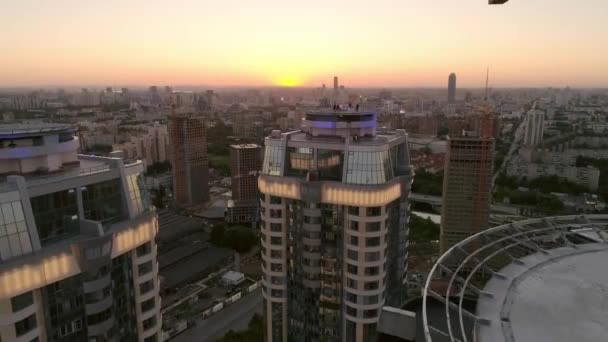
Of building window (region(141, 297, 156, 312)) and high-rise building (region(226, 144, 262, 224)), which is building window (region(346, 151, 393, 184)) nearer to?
building window (region(141, 297, 156, 312))

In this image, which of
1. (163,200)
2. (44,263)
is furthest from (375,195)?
(163,200)

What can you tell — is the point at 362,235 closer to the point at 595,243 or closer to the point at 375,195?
the point at 375,195

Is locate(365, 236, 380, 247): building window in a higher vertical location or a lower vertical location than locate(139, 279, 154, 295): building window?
lower

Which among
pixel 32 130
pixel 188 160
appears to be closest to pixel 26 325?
pixel 32 130

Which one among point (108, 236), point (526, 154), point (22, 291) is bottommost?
point (526, 154)

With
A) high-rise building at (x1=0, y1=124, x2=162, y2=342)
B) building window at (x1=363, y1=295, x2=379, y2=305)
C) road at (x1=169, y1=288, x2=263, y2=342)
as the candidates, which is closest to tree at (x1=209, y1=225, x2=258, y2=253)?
road at (x1=169, y1=288, x2=263, y2=342)

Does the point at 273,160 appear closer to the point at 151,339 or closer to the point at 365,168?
the point at 365,168

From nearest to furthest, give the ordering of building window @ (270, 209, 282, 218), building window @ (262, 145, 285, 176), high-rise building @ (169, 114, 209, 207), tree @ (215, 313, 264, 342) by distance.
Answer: building window @ (270, 209, 282, 218), building window @ (262, 145, 285, 176), tree @ (215, 313, 264, 342), high-rise building @ (169, 114, 209, 207)
